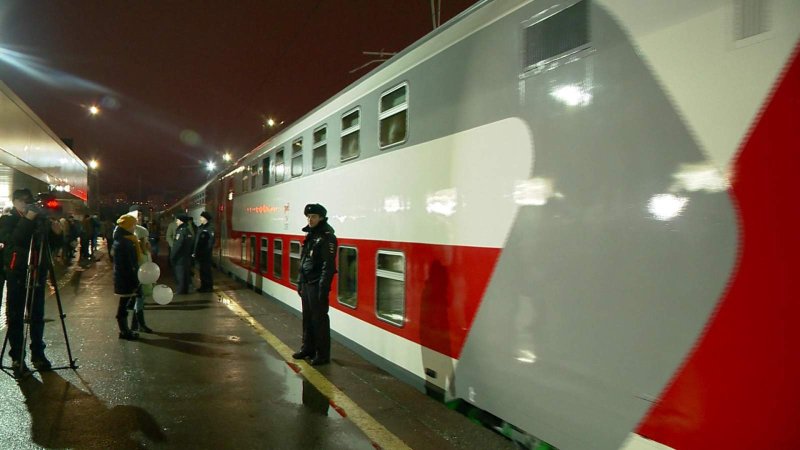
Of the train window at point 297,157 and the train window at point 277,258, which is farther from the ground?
the train window at point 297,157

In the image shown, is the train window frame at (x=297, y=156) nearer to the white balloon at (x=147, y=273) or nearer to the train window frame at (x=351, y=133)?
the train window frame at (x=351, y=133)

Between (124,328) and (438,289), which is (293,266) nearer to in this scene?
(124,328)

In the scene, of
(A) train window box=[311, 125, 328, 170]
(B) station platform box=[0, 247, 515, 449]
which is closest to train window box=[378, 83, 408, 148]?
(A) train window box=[311, 125, 328, 170]

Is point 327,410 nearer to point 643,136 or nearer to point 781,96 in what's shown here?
point 643,136

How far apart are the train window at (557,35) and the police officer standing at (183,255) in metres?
10.9

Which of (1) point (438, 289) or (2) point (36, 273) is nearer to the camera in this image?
(1) point (438, 289)

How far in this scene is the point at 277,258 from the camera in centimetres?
1087

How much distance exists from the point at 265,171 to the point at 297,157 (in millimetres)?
2783

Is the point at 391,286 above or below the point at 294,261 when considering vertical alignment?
below

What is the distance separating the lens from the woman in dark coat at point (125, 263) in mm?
7672

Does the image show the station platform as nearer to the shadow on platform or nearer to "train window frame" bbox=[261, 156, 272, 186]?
the shadow on platform

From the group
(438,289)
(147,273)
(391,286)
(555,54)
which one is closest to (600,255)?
(555,54)

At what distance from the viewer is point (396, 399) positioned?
5.38 m

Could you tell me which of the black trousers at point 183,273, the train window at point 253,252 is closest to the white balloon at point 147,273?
the train window at point 253,252
